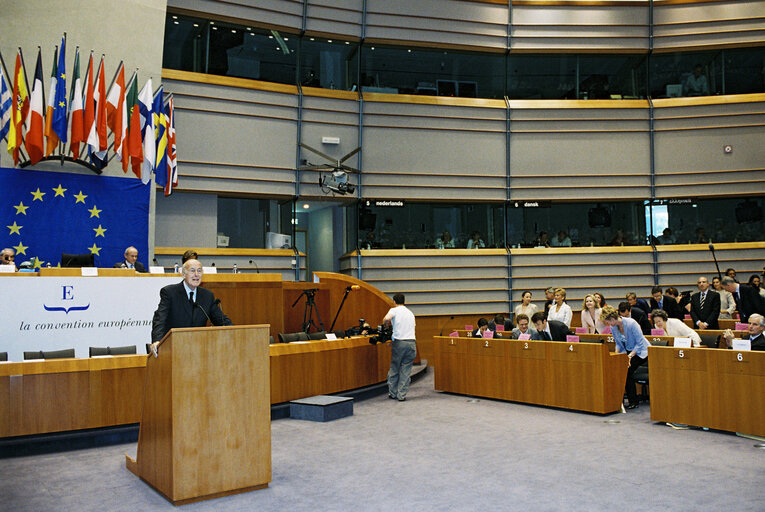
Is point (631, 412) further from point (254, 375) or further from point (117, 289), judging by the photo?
point (117, 289)

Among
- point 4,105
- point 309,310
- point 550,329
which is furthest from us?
point 309,310

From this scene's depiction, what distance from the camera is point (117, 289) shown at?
7.41 m

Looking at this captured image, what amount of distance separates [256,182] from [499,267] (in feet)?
17.8

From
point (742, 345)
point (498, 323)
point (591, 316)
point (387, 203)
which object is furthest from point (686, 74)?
point (742, 345)

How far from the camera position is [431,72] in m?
13.8

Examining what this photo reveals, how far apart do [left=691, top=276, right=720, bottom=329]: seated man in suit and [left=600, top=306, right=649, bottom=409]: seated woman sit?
2.42 metres

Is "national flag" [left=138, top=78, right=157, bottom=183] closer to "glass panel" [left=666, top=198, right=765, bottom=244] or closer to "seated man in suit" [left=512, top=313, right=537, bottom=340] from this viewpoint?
"seated man in suit" [left=512, top=313, right=537, bottom=340]

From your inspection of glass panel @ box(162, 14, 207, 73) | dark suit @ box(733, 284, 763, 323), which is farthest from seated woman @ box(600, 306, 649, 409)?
glass panel @ box(162, 14, 207, 73)

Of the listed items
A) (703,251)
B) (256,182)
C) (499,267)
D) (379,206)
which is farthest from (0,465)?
(703,251)

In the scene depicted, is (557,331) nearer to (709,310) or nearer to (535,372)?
(535,372)

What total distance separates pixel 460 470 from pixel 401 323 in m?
3.86

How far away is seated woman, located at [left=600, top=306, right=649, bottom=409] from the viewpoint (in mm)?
7566

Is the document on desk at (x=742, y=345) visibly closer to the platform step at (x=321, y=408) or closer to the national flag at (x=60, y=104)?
the platform step at (x=321, y=408)

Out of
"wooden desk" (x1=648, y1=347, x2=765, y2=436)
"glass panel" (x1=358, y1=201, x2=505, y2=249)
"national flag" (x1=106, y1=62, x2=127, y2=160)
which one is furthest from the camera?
"glass panel" (x1=358, y1=201, x2=505, y2=249)
